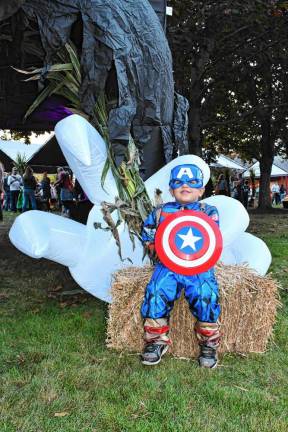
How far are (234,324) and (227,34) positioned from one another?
8.96 metres

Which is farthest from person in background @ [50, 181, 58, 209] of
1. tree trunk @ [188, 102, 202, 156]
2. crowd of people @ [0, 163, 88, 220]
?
tree trunk @ [188, 102, 202, 156]

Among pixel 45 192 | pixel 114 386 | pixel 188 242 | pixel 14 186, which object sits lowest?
pixel 114 386

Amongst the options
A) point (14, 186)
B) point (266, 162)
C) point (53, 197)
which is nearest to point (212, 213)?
point (14, 186)

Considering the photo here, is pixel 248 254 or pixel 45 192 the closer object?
pixel 248 254

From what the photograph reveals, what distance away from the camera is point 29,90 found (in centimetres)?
734

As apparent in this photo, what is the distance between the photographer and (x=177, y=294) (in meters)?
3.20

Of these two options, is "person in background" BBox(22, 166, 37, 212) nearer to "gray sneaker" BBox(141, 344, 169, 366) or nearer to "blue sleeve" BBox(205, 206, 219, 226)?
"blue sleeve" BBox(205, 206, 219, 226)

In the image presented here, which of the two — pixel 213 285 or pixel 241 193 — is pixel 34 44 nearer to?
pixel 213 285

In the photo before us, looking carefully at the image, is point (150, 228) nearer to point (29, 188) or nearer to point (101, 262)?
point (101, 262)

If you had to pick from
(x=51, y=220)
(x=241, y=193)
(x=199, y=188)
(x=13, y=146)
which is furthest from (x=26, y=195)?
(x=199, y=188)

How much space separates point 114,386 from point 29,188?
42.1 feet

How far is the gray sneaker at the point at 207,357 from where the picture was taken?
10.3ft

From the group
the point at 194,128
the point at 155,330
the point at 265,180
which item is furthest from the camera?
the point at 265,180

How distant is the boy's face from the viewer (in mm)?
3291
